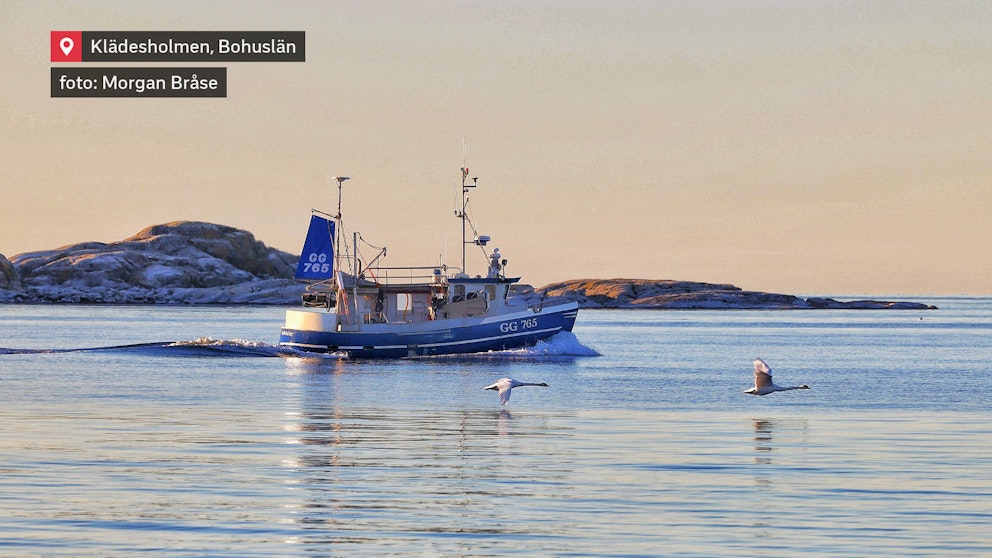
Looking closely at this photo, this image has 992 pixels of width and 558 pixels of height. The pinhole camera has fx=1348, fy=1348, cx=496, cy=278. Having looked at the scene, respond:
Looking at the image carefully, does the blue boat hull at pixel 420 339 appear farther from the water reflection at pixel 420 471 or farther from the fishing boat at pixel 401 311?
the water reflection at pixel 420 471

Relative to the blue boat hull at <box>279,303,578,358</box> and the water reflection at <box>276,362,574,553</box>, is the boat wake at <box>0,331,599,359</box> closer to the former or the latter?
the blue boat hull at <box>279,303,578,358</box>

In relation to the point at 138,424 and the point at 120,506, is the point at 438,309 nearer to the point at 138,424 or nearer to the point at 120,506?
the point at 138,424

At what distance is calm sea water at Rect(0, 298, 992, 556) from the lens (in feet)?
62.8

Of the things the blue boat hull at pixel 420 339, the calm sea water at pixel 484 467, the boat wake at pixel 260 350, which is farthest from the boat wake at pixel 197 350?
the calm sea water at pixel 484 467

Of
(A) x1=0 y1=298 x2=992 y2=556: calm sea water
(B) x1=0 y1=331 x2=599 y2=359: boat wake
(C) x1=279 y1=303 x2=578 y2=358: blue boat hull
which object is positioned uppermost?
(C) x1=279 y1=303 x2=578 y2=358: blue boat hull

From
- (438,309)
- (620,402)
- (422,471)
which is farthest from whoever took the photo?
(438,309)

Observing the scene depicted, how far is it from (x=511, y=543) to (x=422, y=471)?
23.1 feet

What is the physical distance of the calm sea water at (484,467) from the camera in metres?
19.1

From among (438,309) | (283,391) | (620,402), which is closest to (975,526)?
(620,402)

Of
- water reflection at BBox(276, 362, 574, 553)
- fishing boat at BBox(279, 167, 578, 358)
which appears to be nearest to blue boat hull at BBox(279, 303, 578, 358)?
fishing boat at BBox(279, 167, 578, 358)

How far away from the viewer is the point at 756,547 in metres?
18.6

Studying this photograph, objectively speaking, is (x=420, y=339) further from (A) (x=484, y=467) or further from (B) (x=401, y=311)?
(A) (x=484, y=467)

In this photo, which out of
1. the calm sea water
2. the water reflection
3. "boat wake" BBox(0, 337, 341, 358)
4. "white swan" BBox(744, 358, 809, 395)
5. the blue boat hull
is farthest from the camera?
"boat wake" BBox(0, 337, 341, 358)

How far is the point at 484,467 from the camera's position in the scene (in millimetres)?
26609
